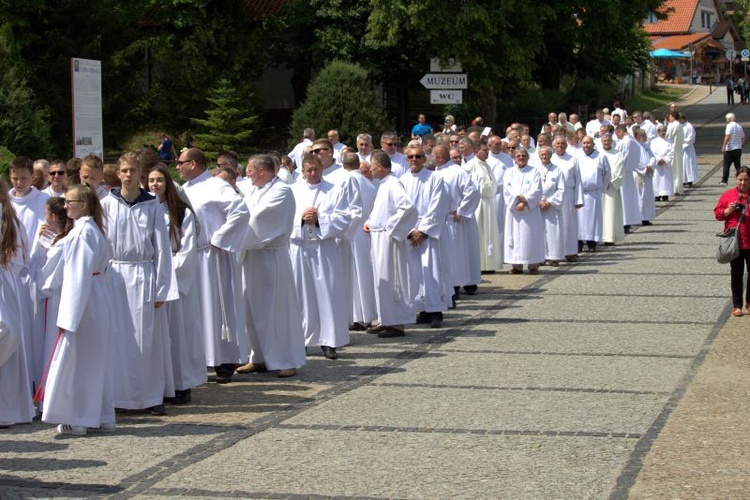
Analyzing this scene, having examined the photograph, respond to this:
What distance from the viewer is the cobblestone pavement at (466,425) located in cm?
792

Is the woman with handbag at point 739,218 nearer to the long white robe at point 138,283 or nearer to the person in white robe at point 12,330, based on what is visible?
the long white robe at point 138,283

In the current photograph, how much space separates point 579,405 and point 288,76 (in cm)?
4559

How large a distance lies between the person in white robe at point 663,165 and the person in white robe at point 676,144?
43.5 inches

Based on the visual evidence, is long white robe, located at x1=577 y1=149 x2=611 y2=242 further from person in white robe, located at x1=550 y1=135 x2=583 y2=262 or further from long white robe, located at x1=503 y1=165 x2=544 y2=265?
long white robe, located at x1=503 y1=165 x2=544 y2=265

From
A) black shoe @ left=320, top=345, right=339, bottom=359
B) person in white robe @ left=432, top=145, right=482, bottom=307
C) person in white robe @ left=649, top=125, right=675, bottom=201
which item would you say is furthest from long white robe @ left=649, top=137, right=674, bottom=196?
black shoe @ left=320, top=345, right=339, bottom=359

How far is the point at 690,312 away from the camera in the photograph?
49.5 ft

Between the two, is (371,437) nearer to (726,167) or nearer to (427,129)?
(427,129)

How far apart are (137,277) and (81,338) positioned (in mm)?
765

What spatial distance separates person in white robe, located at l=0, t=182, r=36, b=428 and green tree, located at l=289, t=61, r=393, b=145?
2768 centimetres

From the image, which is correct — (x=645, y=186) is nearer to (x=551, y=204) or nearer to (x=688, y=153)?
(x=551, y=204)

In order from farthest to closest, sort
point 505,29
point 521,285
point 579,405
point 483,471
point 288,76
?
point 288,76, point 505,29, point 521,285, point 579,405, point 483,471

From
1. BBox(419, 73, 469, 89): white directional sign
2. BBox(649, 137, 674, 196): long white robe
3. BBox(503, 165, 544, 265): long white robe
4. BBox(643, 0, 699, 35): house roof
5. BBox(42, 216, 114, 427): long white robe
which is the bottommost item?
BBox(42, 216, 114, 427): long white robe

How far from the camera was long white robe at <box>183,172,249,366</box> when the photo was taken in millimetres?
11438

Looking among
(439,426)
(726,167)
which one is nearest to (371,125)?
(726,167)
